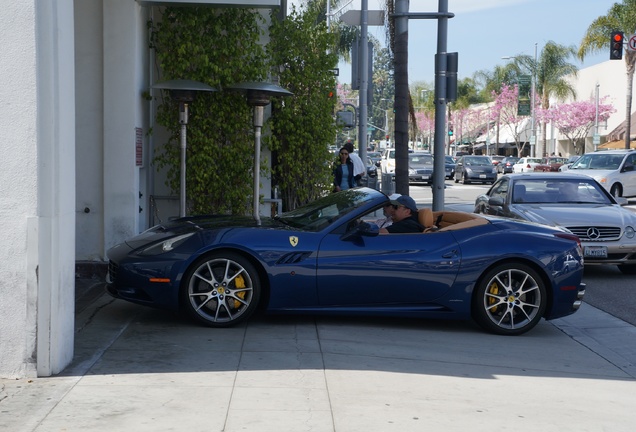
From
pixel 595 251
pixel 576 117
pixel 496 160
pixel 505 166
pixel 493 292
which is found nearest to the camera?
pixel 493 292

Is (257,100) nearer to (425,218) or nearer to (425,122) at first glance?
(425,218)

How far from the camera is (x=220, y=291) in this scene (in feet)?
25.8

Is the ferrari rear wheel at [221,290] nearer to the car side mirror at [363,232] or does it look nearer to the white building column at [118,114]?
the car side mirror at [363,232]

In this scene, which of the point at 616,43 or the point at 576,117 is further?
the point at 576,117

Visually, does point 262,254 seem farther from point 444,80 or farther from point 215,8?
point 444,80

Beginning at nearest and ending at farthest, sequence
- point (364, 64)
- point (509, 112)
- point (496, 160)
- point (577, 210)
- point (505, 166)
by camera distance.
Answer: point (577, 210)
point (364, 64)
point (505, 166)
point (496, 160)
point (509, 112)

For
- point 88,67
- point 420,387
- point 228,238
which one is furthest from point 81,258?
point 420,387

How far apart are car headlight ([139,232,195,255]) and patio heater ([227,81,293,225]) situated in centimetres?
347

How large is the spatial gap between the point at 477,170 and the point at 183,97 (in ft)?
122

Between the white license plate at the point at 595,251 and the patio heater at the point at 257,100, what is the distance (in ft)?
14.5

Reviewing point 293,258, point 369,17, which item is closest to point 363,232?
point 293,258

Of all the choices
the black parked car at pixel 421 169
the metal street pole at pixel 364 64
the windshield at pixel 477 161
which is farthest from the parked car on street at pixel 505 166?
the metal street pole at pixel 364 64

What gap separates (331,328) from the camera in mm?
8078

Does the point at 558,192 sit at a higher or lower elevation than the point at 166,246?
higher
